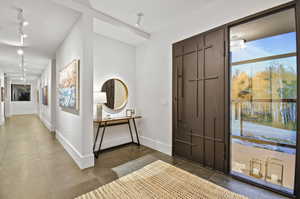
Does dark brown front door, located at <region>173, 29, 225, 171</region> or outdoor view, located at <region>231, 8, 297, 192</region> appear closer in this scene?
outdoor view, located at <region>231, 8, 297, 192</region>

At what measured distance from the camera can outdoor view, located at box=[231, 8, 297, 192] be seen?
2033mm

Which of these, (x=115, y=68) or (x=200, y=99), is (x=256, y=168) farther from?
(x=115, y=68)

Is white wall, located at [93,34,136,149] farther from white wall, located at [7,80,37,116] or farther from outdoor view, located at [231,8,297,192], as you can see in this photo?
white wall, located at [7,80,37,116]

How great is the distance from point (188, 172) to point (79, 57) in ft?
9.61

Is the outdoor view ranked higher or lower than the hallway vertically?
higher

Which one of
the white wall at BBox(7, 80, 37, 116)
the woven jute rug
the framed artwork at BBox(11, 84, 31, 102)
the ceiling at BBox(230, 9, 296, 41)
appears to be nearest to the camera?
the woven jute rug

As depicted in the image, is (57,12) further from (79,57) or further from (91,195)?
(91,195)

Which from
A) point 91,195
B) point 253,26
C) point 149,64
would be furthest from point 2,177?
point 253,26

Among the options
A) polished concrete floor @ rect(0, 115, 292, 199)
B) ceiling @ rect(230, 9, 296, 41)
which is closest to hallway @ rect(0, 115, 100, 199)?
polished concrete floor @ rect(0, 115, 292, 199)

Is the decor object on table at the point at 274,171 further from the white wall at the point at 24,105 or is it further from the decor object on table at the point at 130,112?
the white wall at the point at 24,105

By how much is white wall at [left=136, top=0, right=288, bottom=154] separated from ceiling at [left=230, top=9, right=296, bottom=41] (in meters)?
0.23

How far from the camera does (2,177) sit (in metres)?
2.15

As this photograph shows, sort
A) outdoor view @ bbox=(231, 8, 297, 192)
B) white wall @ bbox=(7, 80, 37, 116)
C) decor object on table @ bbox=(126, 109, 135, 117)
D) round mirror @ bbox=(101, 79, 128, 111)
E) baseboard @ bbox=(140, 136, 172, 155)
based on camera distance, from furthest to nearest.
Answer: white wall @ bbox=(7, 80, 37, 116)
decor object on table @ bbox=(126, 109, 135, 117)
round mirror @ bbox=(101, 79, 128, 111)
baseboard @ bbox=(140, 136, 172, 155)
outdoor view @ bbox=(231, 8, 297, 192)

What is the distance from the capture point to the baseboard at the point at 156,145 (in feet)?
10.2
